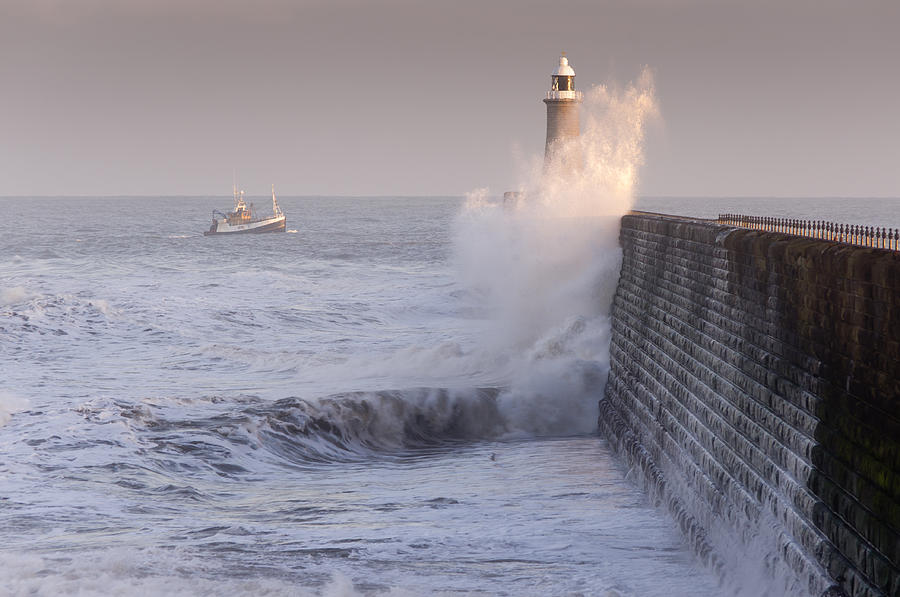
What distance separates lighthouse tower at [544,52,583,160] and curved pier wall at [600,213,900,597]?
28942mm

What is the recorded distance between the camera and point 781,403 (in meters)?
8.76

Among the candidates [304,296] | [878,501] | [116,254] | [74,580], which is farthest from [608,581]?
[116,254]

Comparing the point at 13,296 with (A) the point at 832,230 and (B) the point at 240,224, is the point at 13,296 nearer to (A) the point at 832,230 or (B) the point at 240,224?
(A) the point at 832,230

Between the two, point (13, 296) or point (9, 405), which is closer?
point (9, 405)

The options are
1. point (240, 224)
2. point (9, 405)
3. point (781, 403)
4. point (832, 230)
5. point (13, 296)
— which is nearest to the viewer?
point (781, 403)

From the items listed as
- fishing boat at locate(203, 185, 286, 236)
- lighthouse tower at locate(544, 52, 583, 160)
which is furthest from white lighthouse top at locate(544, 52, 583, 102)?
fishing boat at locate(203, 185, 286, 236)

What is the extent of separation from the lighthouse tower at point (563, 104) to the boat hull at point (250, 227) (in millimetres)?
51708

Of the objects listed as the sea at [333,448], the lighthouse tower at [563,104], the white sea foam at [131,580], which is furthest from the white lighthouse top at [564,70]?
the white sea foam at [131,580]

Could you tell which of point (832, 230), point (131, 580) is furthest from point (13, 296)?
point (832, 230)

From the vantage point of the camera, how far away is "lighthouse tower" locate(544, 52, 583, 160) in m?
43.2

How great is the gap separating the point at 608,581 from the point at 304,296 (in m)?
31.7

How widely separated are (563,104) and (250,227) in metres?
53.2

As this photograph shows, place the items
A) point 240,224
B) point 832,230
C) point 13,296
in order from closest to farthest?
point 832,230 < point 13,296 < point 240,224

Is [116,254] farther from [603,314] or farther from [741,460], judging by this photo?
[741,460]
